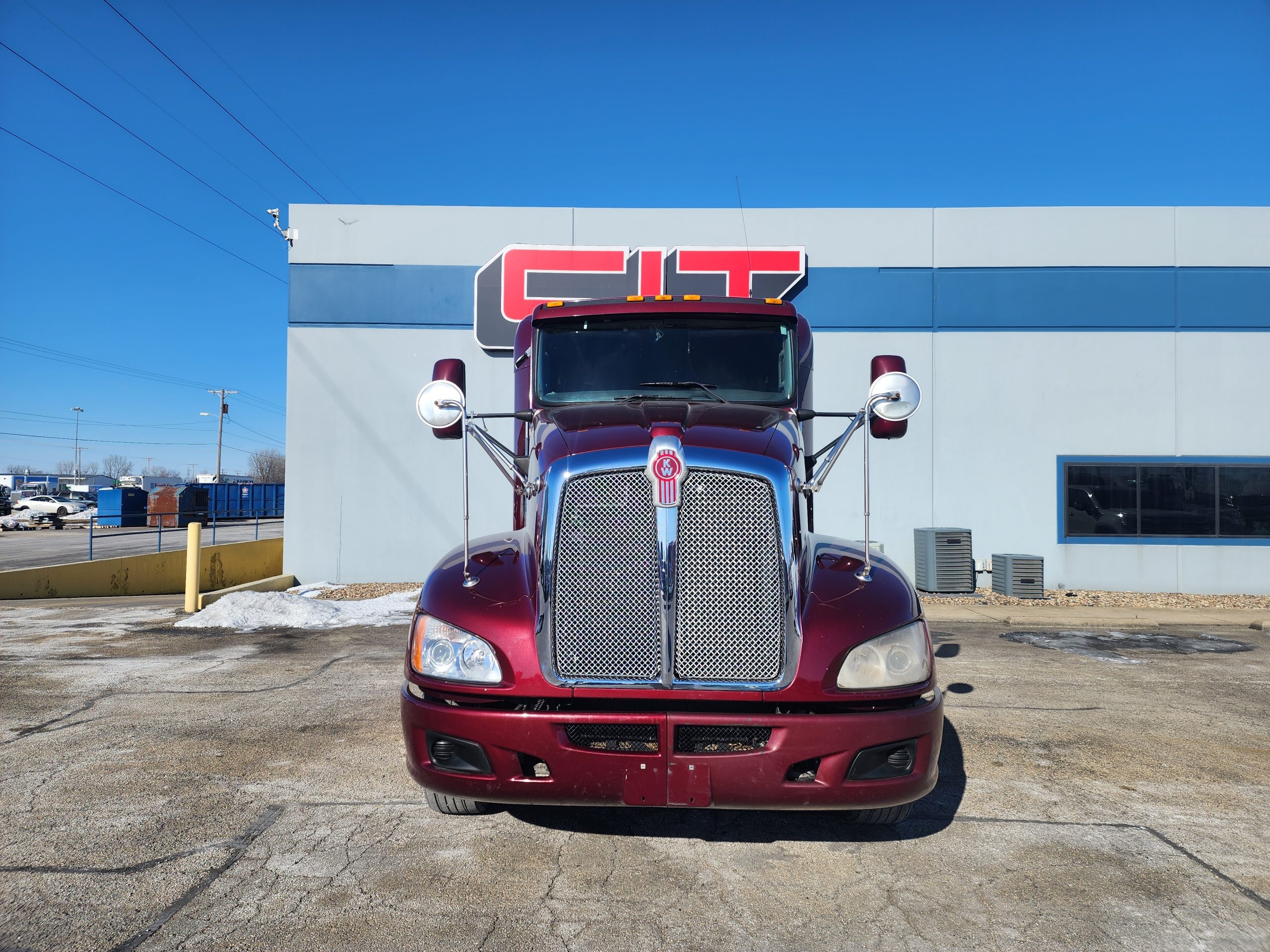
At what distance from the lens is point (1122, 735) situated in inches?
208

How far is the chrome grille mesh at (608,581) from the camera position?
3.06 meters

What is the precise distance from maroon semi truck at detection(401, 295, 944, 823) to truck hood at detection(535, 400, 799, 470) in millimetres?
22

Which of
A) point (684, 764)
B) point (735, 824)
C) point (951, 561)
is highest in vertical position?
point (684, 764)

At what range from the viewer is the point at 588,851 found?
3340 millimetres

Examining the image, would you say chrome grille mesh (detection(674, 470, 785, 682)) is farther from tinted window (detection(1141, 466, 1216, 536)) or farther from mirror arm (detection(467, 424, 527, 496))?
tinted window (detection(1141, 466, 1216, 536))

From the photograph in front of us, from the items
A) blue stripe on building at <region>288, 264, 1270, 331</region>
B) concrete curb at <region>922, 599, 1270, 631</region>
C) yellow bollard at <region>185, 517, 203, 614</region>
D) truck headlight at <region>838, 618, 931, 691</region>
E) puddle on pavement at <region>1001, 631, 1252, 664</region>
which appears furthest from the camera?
blue stripe on building at <region>288, 264, 1270, 331</region>

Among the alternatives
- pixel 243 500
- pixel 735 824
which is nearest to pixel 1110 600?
pixel 735 824

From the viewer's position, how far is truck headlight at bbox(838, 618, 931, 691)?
302 centimetres

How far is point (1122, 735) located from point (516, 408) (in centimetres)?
444

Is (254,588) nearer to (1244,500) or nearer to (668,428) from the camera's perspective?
(668,428)

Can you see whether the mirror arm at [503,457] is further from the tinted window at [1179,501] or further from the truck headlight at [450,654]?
the tinted window at [1179,501]

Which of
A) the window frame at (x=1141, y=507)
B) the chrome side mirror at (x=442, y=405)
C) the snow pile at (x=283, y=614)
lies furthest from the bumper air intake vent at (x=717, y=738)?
the window frame at (x=1141, y=507)

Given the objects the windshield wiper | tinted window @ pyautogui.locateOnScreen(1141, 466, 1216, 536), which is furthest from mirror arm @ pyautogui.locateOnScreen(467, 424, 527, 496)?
tinted window @ pyautogui.locateOnScreen(1141, 466, 1216, 536)

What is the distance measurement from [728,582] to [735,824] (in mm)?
1270
